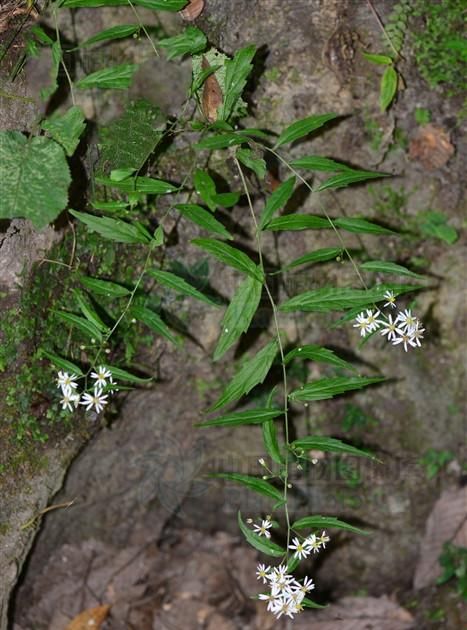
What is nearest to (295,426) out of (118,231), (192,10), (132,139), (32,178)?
(118,231)

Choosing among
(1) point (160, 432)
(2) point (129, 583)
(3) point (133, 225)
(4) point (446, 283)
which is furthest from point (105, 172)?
(2) point (129, 583)

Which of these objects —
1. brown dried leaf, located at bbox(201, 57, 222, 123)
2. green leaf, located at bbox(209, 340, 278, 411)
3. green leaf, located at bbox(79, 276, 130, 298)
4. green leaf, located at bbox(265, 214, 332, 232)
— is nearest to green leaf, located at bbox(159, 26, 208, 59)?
brown dried leaf, located at bbox(201, 57, 222, 123)

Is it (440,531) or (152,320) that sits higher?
(152,320)

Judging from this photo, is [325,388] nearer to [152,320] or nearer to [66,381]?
[152,320]

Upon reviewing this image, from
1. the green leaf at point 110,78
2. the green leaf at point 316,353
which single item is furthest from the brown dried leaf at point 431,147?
the green leaf at point 110,78

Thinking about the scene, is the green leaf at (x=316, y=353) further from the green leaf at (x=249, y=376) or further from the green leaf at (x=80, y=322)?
the green leaf at (x=80, y=322)

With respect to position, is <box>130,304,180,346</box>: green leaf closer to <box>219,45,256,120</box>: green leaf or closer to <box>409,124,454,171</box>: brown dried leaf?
<box>219,45,256,120</box>: green leaf
